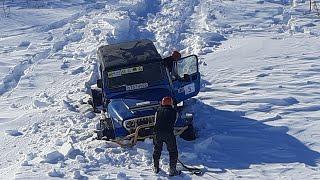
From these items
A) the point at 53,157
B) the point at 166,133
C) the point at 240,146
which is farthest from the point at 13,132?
the point at 240,146

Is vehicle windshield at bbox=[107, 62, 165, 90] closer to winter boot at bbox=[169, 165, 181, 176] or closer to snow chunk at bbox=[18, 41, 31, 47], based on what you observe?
winter boot at bbox=[169, 165, 181, 176]

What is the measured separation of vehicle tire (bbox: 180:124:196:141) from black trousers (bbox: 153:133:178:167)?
4.81 feet

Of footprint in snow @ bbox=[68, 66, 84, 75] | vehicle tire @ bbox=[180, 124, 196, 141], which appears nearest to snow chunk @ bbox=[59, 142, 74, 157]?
vehicle tire @ bbox=[180, 124, 196, 141]

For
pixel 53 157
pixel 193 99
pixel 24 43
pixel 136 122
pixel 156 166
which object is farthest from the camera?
pixel 24 43

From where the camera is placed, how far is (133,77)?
12.7 meters

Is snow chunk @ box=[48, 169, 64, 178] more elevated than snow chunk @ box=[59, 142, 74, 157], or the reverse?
snow chunk @ box=[59, 142, 74, 157]

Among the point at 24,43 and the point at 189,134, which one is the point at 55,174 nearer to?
the point at 189,134

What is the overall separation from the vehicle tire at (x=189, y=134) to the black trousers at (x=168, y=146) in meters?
1.47

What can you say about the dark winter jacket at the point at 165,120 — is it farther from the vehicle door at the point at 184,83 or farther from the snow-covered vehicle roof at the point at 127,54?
the snow-covered vehicle roof at the point at 127,54

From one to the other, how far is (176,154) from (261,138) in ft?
8.53

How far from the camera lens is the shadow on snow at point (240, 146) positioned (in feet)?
36.7

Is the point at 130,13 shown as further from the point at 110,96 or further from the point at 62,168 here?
the point at 62,168

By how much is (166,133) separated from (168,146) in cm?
23

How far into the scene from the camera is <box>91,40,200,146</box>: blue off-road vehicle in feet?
38.2
